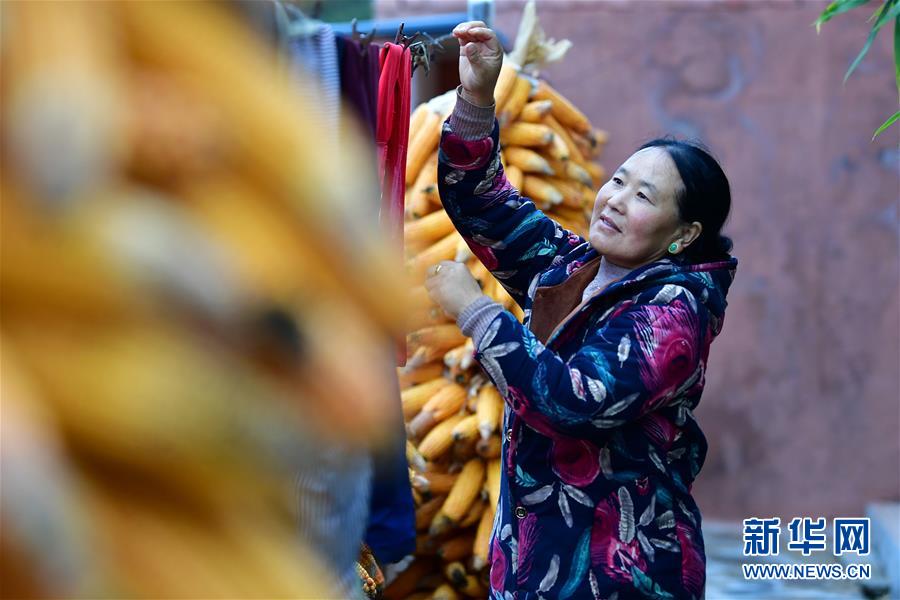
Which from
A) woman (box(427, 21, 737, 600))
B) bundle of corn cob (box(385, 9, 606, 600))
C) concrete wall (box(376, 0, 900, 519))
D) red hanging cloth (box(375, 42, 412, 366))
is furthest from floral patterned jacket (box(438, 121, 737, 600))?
concrete wall (box(376, 0, 900, 519))

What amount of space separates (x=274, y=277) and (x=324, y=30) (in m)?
1.50

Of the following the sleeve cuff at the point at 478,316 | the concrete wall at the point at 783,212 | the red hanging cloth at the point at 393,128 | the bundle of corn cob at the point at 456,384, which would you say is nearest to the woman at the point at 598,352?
the sleeve cuff at the point at 478,316

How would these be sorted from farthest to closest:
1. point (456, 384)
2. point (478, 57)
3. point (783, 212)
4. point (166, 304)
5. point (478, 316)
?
point (783, 212) < point (456, 384) < point (478, 57) < point (478, 316) < point (166, 304)

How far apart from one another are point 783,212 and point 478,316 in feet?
11.2

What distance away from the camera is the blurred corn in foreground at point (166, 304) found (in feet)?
0.87

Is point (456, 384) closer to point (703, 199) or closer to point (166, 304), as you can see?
point (703, 199)

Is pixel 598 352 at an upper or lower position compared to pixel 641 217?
lower

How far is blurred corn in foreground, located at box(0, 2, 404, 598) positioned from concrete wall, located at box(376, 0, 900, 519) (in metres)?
4.36

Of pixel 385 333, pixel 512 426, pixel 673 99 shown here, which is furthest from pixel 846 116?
pixel 385 333

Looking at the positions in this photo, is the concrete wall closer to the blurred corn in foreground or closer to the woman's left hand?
the woman's left hand

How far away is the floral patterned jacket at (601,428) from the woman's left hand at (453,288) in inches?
2.3

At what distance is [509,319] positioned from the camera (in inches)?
57.1

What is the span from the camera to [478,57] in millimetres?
1591

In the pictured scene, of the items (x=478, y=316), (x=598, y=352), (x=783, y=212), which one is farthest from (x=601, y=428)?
(x=783, y=212)
